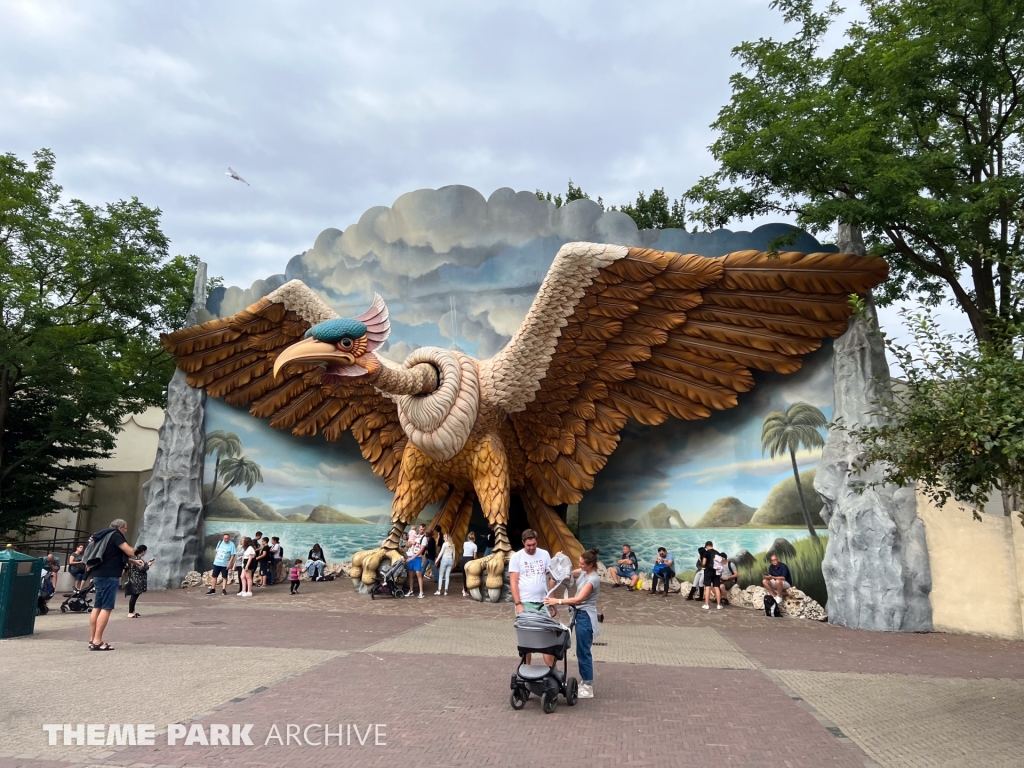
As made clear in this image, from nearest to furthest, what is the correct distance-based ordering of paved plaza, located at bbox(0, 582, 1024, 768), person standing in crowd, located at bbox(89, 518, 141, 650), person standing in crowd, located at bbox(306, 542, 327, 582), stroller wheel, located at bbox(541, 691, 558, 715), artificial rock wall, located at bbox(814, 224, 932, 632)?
paved plaza, located at bbox(0, 582, 1024, 768) → stroller wheel, located at bbox(541, 691, 558, 715) → person standing in crowd, located at bbox(89, 518, 141, 650) → artificial rock wall, located at bbox(814, 224, 932, 632) → person standing in crowd, located at bbox(306, 542, 327, 582)

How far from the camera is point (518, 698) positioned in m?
4.37

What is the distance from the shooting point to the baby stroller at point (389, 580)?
10891 millimetres

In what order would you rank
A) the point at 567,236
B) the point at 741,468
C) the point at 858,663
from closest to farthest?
1. the point at 858,663
2. the point at 741,468
3. the point at 567,236

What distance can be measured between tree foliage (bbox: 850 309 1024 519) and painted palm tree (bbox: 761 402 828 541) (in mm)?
5813

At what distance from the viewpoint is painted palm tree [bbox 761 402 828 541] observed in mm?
10570

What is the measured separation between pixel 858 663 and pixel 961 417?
3.68 metres

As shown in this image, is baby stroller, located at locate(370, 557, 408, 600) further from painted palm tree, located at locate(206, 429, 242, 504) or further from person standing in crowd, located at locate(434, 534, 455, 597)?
painted palm tree, located at locate(206, 429, 242, 504)

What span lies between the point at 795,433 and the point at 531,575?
763cm

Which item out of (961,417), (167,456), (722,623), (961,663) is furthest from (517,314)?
(961,417)

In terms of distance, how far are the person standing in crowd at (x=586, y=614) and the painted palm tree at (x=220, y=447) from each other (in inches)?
471

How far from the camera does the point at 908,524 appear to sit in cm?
931

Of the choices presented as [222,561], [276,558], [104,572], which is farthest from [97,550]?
[276,558]

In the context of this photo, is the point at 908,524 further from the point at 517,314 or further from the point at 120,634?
the point at 120,634

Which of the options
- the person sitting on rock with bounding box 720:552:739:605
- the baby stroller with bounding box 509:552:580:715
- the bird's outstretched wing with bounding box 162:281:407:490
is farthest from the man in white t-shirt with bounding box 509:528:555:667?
the bird's outstretched wing with bounding box 162:281:407:490
